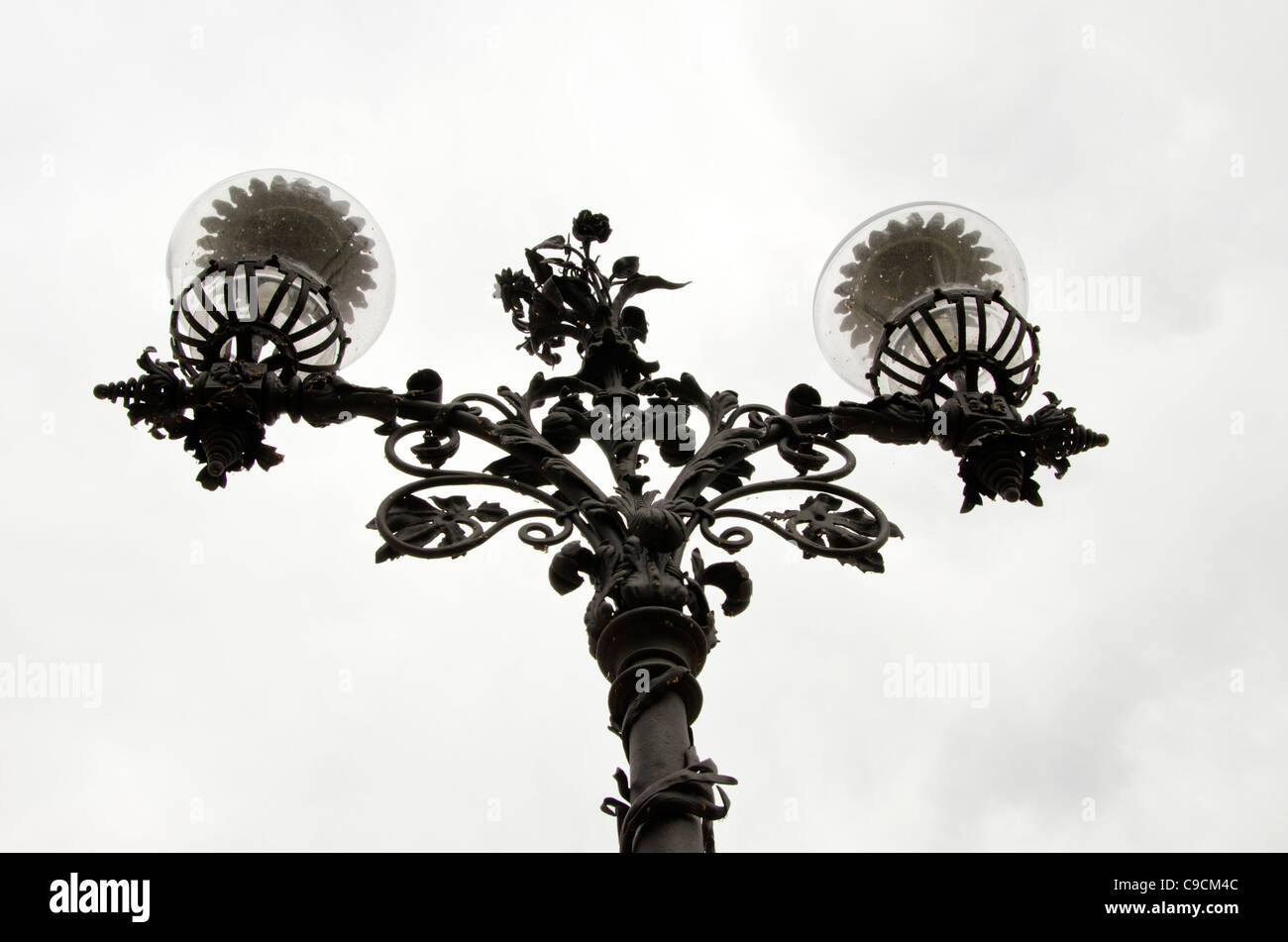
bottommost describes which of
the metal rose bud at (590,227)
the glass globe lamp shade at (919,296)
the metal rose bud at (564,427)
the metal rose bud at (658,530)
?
the metal rose bud at (658,530)

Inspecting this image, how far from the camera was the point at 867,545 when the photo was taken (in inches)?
169

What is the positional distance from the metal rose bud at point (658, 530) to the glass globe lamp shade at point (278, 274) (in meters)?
1.63

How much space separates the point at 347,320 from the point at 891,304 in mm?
2314

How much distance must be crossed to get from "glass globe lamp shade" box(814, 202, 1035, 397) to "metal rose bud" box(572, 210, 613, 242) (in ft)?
3.24

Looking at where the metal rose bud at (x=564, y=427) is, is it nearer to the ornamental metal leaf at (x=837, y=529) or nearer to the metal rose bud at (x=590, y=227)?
the ornamental metal leaf at (x=837, y=529)

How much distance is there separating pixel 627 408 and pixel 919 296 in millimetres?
1404

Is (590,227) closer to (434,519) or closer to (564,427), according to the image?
(564,427)

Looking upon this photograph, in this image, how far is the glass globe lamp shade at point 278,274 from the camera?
15.9 feet

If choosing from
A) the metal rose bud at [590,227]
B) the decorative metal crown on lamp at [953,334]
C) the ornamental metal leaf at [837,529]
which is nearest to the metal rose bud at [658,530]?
the ornamental metal leaf at [837,529]

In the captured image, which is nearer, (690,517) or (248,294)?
(690,517)

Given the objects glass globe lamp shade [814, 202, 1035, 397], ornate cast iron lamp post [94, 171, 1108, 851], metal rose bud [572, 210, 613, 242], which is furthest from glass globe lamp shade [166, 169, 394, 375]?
glass globe lamp shade [814, 202, 1035, 397]

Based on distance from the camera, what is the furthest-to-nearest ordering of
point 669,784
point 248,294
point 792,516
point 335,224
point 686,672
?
point 335,224 < point 248,294 < point 792,516 < point 686,672 < point 669,784
